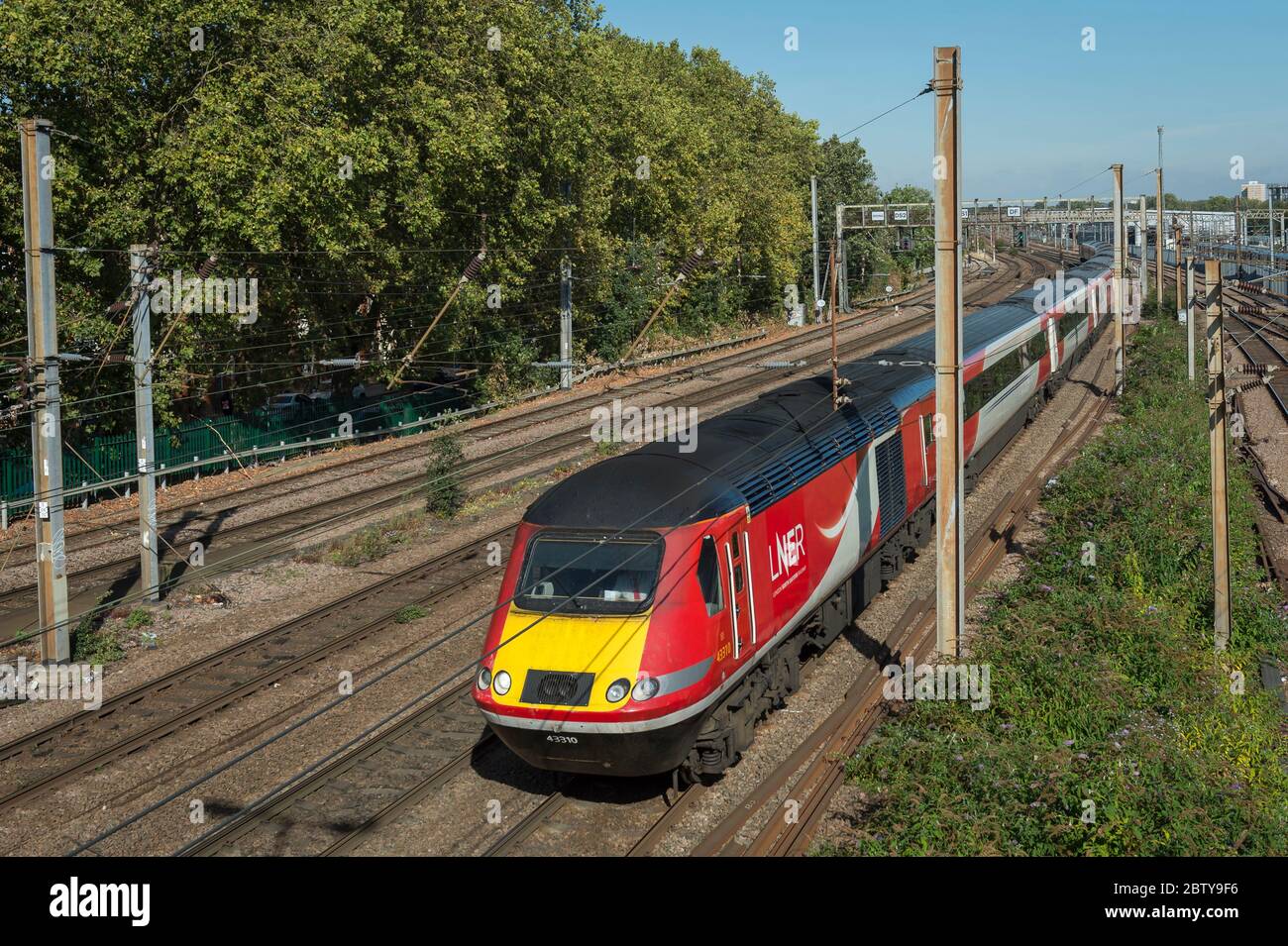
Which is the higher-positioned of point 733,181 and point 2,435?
point 733,181

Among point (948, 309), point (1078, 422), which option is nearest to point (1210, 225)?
point (1078, 422)

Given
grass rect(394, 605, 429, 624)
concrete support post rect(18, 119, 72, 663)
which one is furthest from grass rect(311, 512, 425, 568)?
concrete support post rect(18, 119, 72, 663)

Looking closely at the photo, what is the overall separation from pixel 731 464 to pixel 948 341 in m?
3.12

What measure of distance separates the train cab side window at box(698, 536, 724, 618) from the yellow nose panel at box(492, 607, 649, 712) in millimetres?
781

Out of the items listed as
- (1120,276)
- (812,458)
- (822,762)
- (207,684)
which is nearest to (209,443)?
(207,684)

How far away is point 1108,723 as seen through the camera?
12.0 m

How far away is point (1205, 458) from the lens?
24.1 metres

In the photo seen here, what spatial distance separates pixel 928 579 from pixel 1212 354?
6.03m

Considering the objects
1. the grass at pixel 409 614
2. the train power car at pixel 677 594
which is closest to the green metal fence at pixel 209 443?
the grass at pixel 409 614

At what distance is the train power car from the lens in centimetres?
1057

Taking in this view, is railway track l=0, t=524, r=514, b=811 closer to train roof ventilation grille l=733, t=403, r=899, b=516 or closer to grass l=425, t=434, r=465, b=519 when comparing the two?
grass l=425, t=434, r=465, b=519

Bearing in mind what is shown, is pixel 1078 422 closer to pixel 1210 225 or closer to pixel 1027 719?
pixel 1027 719

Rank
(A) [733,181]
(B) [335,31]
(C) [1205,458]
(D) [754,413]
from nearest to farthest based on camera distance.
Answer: (D) [754,413] → (C) [1205,458] → (B) [335,31] → (A) [733,181]

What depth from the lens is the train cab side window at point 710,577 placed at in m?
11.2
